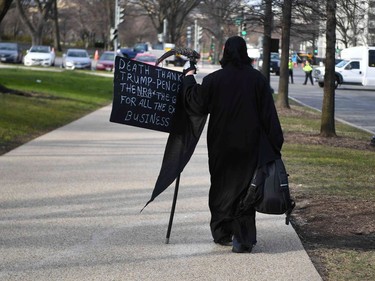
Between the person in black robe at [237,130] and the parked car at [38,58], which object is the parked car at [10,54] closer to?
the parked car at [38,58]

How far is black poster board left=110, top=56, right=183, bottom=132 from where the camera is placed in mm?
7258

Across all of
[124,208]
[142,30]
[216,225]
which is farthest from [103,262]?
[142,30]

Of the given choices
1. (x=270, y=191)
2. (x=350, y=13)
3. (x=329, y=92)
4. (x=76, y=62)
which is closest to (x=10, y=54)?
(x=76, y=62)

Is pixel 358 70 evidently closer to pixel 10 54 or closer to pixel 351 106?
pixel 351 106

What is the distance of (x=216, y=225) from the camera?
7148 mm

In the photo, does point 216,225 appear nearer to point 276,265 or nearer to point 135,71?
point 276,265

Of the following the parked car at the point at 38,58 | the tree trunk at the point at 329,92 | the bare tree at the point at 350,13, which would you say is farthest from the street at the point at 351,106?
the parked car at the point at 38,58

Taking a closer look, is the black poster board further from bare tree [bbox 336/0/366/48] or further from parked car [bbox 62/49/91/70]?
parked car [bbox 62/49/91/70]

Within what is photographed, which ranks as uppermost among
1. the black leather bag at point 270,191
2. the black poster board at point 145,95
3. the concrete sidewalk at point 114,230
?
the black poster board at point 145,95

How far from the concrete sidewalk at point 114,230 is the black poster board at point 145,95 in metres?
1.05

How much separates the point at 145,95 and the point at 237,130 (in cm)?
97

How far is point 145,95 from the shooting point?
7.33 meters

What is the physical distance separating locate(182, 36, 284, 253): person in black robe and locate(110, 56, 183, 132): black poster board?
1.46 feet

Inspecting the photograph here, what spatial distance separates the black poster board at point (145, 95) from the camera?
7258 mm
